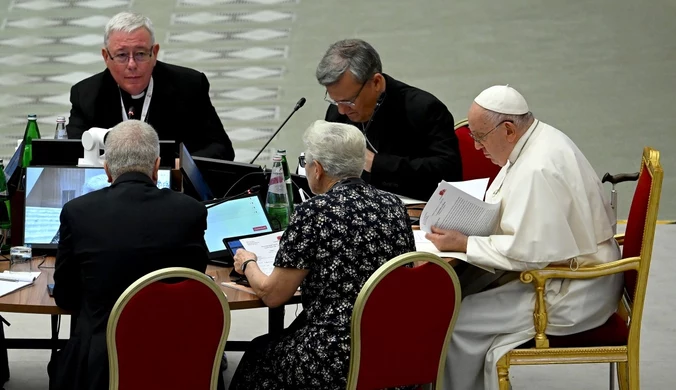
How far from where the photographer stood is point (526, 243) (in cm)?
350

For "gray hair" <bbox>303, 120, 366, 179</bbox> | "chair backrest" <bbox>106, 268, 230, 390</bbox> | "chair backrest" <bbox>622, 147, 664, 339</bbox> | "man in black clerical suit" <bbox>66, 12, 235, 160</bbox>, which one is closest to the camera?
"chair backrest" <bbox>106, 268, 230, 390</bbox>

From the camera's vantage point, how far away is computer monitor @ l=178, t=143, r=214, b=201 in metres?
3.75

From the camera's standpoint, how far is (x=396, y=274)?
3.03 m

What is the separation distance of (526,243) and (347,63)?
1.18 m

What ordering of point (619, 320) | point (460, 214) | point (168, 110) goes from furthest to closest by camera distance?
point (168, 110), point (619, 320), point (460, 214)

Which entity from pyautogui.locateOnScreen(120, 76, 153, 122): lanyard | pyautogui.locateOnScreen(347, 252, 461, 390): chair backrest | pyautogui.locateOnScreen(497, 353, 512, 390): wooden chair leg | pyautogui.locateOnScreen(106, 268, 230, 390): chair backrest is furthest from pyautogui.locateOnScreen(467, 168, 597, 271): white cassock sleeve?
pyautogui.locateOnScreen(120, 76, 153, 122): lanyard

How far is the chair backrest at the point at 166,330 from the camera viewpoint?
286 centimetres

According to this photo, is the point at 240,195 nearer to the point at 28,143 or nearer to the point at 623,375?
the point at 28,143

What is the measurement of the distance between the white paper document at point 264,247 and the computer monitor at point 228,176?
57 centimetres

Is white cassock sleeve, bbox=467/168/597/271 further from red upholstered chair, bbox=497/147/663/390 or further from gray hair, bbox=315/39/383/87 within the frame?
gray hair, bbox=315/39/383/87

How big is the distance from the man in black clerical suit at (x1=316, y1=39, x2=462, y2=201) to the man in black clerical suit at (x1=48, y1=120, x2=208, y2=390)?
1.36m

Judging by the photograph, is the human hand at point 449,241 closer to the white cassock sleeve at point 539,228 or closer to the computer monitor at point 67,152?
the white cassock sleeve at point 539,228

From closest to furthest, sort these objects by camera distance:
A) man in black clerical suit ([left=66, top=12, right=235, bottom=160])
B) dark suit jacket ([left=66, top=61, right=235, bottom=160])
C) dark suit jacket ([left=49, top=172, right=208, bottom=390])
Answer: dark suit jacket ([left=49, top=172, right=208, bottom=390]) → man in black clerical suit ([left=66, top=12, right=235, bottom=160]) → dark suit jacket ([left=66, top=61, right=235, bottom=160])

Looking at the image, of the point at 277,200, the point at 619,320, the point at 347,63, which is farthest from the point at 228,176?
the point at 619,320
